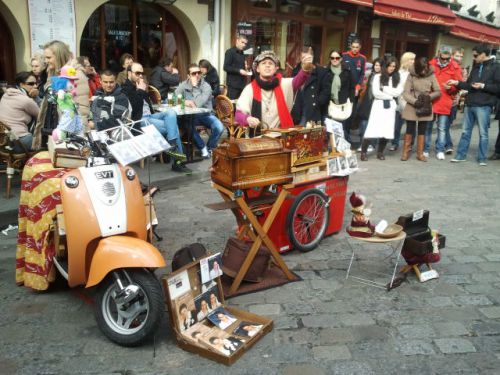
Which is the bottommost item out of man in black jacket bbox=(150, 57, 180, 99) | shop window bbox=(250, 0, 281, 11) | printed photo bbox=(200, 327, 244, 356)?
printed photo bbox=(200, 327, 244, 356)

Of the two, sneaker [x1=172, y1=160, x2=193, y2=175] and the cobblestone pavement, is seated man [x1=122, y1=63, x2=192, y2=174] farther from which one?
the cobblestone pavement

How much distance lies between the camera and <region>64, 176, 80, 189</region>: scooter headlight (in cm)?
311

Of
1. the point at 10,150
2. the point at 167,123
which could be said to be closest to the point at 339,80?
the point at 167,123

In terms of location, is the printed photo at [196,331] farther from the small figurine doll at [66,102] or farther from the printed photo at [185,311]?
the small figurine doll at [66,102]

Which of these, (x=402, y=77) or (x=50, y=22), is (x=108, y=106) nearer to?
(x=50, y=22)

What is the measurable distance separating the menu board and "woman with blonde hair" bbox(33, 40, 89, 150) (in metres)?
2.48

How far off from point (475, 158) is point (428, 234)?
5.99m

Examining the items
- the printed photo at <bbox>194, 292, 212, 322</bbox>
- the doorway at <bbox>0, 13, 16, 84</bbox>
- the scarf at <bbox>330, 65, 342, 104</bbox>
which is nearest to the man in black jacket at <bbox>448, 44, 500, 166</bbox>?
the scarf at <bbox>330, 65, 342, 104</bbox>

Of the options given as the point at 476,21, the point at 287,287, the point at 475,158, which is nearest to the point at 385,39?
the point at 476,21

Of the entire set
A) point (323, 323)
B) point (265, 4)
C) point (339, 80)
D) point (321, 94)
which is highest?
point (265, 4)

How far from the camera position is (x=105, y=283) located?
3064 mm

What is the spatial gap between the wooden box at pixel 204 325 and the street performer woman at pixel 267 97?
1.94 m

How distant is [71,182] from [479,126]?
7422 millimetres

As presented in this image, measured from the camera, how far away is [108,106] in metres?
5.22
